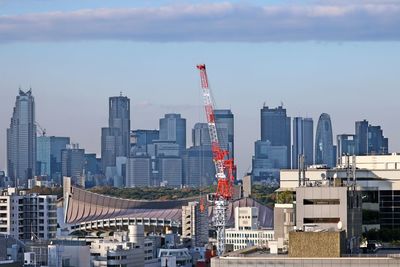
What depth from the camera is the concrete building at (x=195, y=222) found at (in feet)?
485

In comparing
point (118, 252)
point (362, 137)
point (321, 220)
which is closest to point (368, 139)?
point (362, 137)

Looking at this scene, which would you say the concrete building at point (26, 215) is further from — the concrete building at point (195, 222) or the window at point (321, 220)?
the window at point (321, 220)

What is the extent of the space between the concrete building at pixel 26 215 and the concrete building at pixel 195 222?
19.8m

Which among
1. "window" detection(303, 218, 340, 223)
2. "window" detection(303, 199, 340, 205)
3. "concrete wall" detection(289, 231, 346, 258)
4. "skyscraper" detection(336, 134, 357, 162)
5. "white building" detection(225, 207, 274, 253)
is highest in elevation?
"skyscraper" detection(336, 134, 357, 162)

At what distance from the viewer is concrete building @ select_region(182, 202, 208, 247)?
485 ft

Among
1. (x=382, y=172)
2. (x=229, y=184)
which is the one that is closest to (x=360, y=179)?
(x=382, y=172)

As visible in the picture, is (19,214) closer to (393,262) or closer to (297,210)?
(297,210)

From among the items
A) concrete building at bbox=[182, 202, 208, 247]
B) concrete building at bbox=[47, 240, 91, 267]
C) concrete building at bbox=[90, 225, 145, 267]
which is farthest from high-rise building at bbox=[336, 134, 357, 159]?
concrete building at bbox=[47, 240, 91, 267]

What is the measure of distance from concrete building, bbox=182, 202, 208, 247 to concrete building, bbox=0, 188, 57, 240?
19.8m

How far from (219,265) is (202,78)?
322ft

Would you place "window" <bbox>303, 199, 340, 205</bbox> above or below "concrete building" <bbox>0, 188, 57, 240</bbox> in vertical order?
below

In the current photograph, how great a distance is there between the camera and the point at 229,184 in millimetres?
158000

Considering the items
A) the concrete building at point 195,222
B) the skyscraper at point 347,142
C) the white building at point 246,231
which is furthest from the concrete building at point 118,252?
the skyscraper at point 347,142

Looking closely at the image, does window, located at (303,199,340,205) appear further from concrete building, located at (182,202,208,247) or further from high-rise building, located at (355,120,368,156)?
high-rise building, located at (355,120,368,156)
